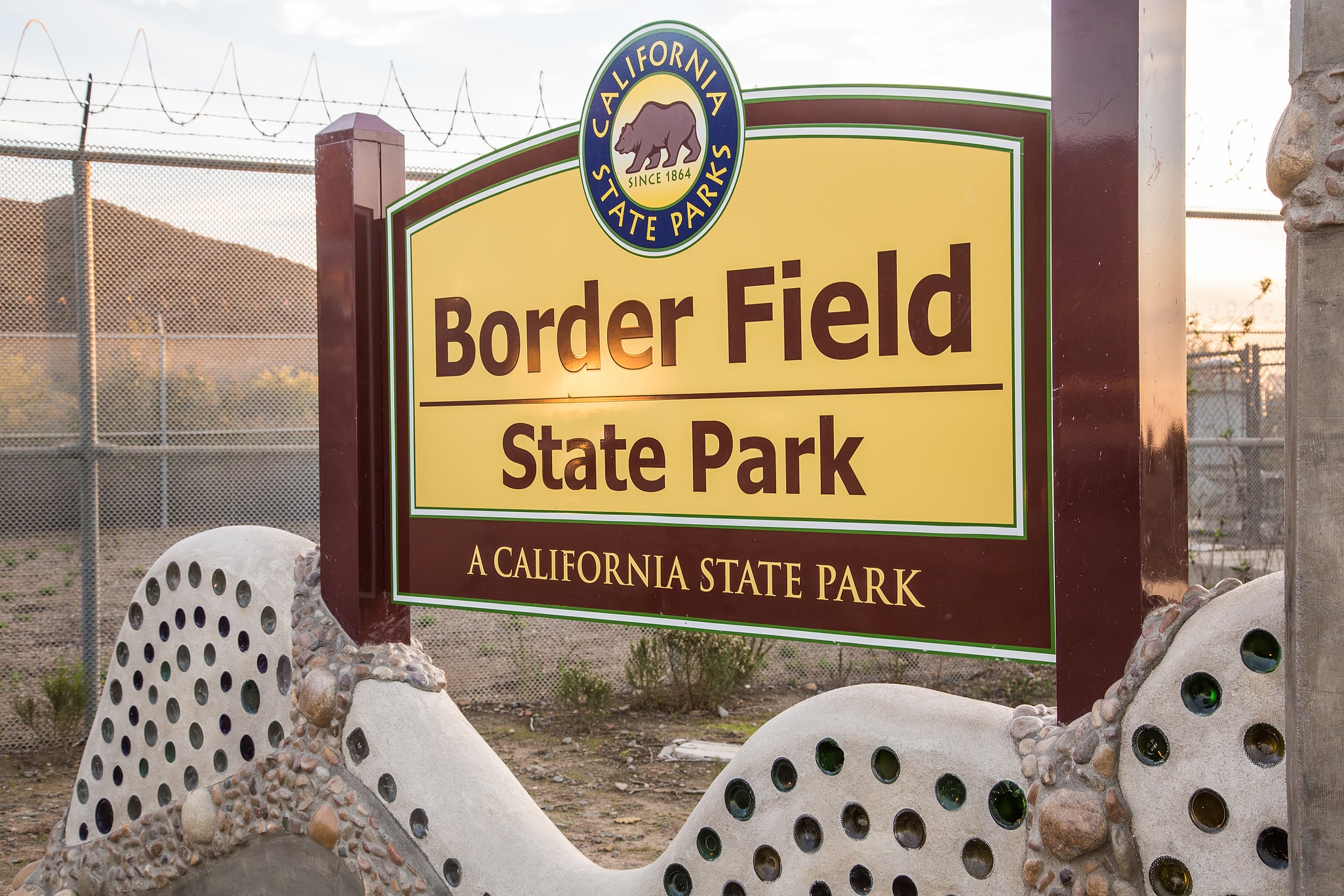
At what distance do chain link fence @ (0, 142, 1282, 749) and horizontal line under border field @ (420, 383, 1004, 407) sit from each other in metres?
3.42

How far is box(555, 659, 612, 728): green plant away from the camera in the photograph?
6.29 meters

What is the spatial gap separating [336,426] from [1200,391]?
588 centimetres

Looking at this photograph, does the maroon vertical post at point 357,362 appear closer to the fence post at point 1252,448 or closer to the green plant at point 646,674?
the green plant at point 646,674

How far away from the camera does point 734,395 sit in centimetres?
260

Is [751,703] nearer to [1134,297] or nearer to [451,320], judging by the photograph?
[451,320]

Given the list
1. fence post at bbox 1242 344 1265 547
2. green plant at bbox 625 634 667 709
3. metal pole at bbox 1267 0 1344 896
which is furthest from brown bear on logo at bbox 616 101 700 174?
fence post at bbox 1242 344 1265 547

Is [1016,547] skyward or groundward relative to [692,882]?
skyward

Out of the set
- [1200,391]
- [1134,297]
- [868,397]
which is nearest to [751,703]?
[1200,391]

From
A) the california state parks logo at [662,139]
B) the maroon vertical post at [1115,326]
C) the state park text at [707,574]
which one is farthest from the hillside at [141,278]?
the maroon vertical post at [1115,326]

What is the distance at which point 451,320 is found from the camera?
313 centimetres

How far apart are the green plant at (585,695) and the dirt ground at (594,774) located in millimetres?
94

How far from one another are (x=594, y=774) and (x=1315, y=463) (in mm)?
4589

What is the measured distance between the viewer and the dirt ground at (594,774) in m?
4.86

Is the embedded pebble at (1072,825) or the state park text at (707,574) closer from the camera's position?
the embedded pebble at (1072,825)
